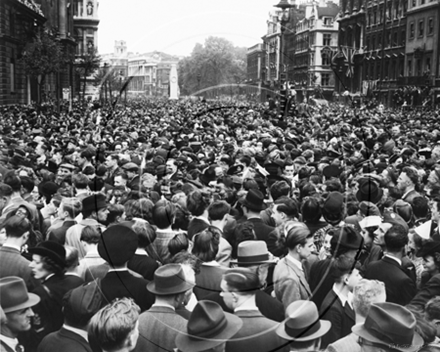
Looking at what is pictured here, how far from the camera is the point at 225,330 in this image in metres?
4.38

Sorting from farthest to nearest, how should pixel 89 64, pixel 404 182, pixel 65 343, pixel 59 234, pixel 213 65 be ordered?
pixel 89 64 < pixel 213 65 < pixel 404 182 < pixel 59 234 < pixel 65 343

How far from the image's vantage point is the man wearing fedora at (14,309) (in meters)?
4.58

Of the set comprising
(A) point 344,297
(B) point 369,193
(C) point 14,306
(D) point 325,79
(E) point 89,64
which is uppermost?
(E) point 89,64

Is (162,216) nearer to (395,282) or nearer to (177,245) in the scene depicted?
(177,245)

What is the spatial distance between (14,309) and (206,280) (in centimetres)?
188

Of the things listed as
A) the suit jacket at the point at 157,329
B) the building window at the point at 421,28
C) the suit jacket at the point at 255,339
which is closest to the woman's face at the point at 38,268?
the suit jacket at the point at 157,329

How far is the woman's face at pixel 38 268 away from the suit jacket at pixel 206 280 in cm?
136

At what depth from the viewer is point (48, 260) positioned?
567cm

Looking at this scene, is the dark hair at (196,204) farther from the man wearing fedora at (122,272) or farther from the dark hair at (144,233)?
the man wearing fedora at (122,272)

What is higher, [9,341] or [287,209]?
[287,209]

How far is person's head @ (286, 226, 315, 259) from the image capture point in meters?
6.04

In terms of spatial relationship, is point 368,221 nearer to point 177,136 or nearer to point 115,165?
point 115,165

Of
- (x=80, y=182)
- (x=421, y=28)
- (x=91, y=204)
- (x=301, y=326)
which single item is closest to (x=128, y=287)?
(x=301, y=326)

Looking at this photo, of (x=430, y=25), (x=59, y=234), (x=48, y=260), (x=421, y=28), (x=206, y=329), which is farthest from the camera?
(x=421, y=28)
